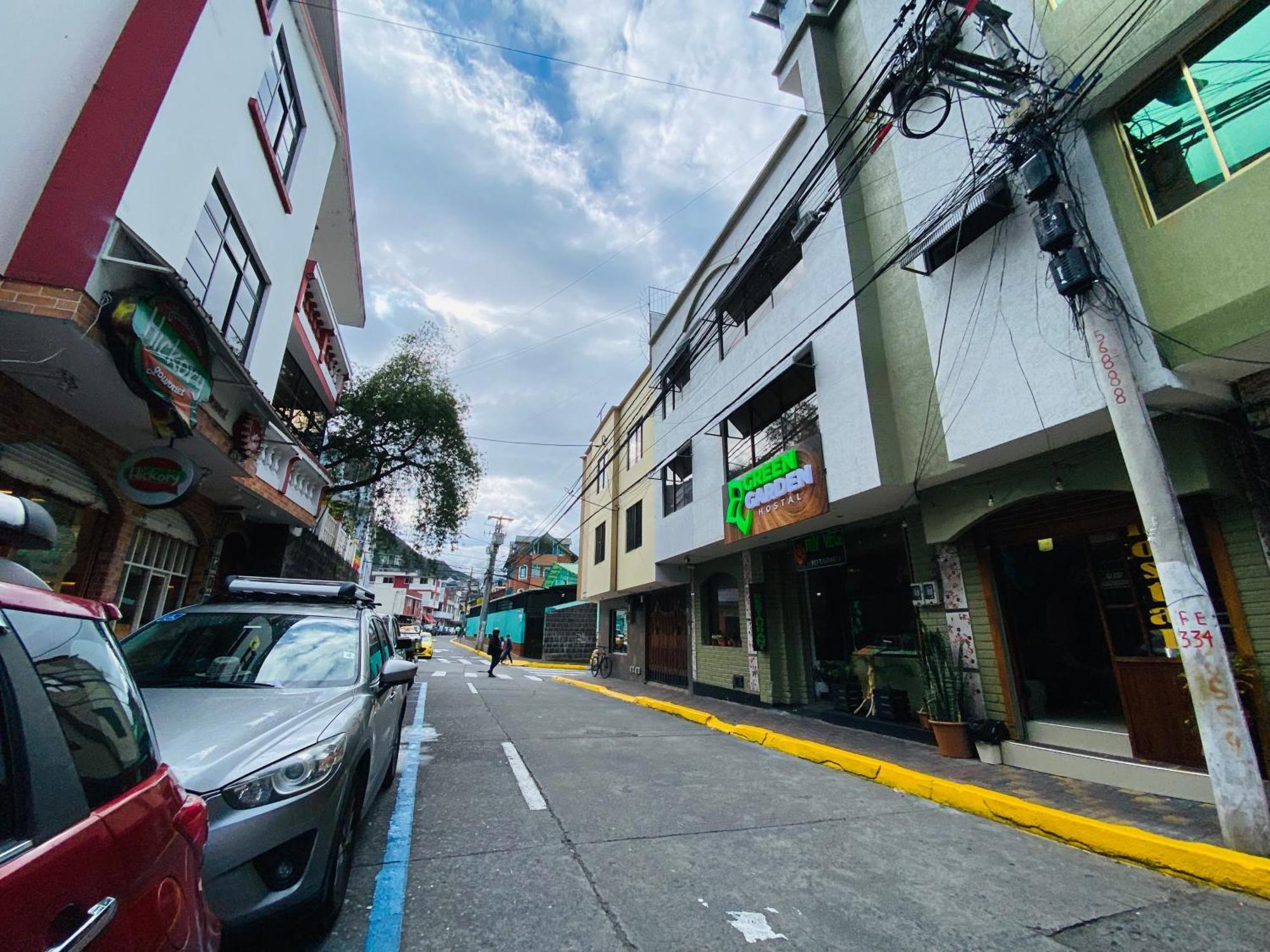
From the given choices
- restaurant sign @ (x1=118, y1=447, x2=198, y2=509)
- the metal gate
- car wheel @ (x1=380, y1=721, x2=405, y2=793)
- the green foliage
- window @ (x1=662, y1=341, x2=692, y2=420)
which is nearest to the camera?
car wheel @ (x1=380, y1=721, x2=405, y2=793)

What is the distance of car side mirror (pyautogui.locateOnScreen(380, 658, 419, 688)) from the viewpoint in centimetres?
386

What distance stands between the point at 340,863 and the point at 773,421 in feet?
32.8

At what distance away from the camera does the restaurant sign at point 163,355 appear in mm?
4629

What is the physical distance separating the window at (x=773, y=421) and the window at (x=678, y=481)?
2.17 m

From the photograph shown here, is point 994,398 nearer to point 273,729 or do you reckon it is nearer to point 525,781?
point 525,781

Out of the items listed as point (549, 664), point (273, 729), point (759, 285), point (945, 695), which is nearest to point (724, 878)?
point (273, 729)

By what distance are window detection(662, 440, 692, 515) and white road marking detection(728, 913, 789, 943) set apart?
440 inches

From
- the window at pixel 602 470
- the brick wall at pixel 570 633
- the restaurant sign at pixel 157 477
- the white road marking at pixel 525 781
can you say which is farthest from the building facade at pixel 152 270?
the brick wall at pixel 570 633

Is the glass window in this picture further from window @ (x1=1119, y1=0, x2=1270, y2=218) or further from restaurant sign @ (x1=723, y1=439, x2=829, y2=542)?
restaurant sign @ (x1=723, y1=439, x2=829, y2=542)

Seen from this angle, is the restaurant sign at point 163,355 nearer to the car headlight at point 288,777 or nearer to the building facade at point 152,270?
the building facade at point 152,270

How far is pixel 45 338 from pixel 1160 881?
9.22 m

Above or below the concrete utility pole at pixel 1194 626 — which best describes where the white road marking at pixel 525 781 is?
below

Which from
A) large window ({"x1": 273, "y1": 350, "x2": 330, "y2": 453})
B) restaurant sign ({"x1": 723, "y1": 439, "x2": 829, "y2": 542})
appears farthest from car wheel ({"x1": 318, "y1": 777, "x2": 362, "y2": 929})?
large window ({"x1": 273, "y1": 350, "x2": 330, "y2": 453})

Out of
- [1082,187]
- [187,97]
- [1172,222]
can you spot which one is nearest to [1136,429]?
[1172,222]
